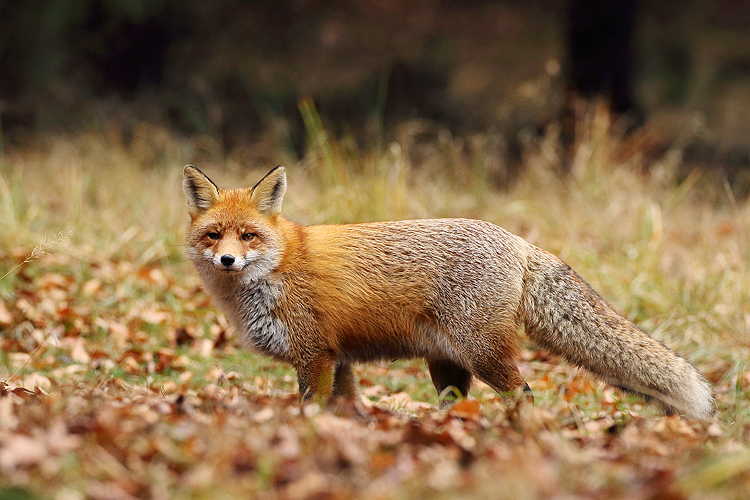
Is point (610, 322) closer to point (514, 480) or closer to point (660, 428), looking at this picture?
point (660, 428)

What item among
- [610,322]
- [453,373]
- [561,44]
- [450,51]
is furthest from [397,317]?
[561,44]

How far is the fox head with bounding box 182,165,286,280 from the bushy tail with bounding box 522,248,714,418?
1500 mm

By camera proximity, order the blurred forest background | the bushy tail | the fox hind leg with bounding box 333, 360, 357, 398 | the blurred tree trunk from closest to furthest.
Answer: the bushy tail
the fox hind leg with bounding box 333, 360, 357, 398
the blurred tree trunk
the blurred forest background

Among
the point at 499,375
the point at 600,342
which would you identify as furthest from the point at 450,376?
the point at 600,342

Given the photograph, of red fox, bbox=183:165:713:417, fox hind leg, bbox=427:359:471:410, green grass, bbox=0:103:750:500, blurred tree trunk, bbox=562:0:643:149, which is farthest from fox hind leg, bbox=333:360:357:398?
blurred tree trunk, bbox=562:0:643:149

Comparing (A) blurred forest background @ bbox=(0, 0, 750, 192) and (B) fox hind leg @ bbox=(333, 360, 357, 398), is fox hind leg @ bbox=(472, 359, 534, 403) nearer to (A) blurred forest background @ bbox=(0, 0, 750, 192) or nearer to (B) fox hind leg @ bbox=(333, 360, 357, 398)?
(B) fox hind leg @ bbox=(333, 360, 357, 398)

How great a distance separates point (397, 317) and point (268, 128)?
8.33 metres

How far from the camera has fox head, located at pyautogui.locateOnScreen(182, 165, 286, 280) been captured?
3.82m

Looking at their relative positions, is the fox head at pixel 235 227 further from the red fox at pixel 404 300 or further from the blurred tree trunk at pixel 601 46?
the blurred tree trunk at pixel 601 46

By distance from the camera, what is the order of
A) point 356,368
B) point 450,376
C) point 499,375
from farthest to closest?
1. point 356,368
2. point 450,376
3. point 499,375

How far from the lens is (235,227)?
3.92 meters

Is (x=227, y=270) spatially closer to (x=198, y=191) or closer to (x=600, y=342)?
(x=198, y=191)

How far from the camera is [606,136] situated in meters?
8.68

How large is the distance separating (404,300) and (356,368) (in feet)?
5.86
